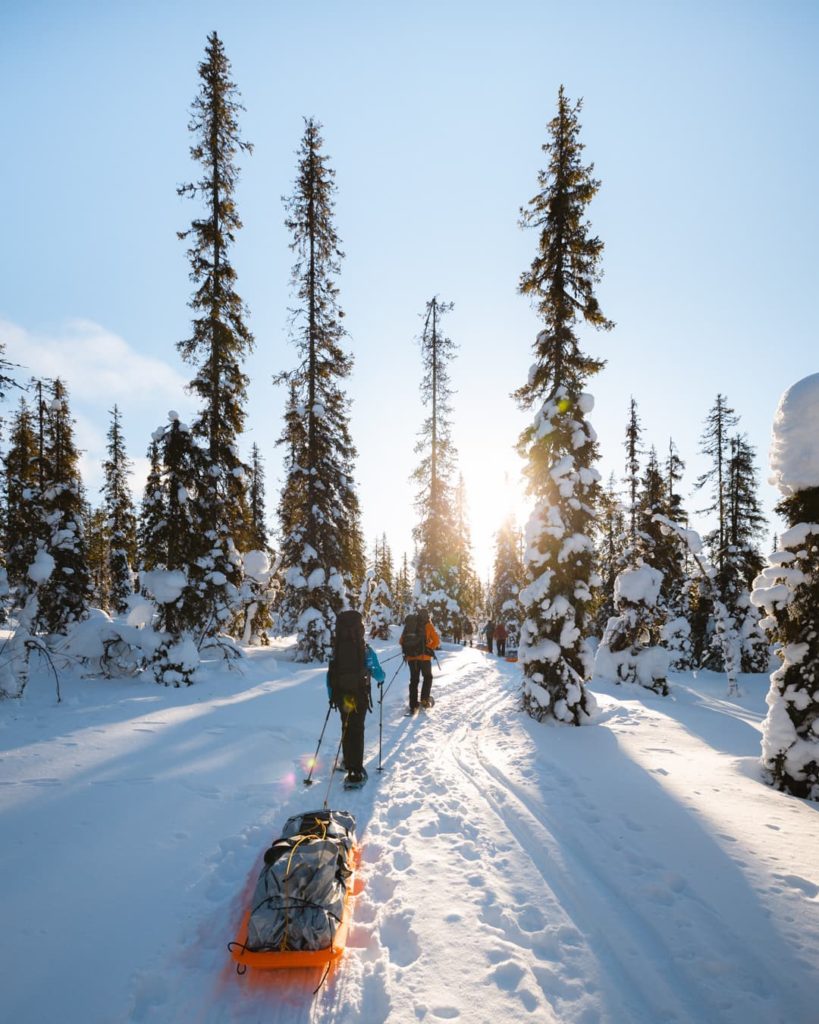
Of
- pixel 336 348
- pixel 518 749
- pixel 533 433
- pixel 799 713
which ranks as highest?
pixel 336 348

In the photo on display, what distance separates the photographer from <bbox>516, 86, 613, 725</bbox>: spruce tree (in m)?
10.6

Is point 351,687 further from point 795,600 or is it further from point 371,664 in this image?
point 795,600

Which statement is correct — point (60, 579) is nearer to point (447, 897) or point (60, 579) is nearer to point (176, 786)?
point (176, 786)

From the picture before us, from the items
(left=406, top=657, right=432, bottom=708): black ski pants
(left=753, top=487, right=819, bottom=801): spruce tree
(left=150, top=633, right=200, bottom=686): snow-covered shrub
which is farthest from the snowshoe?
(left=150, top=633, right=200, bottom=686): snow-covered shrub

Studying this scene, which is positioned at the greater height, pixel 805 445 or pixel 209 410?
pixel 209 410

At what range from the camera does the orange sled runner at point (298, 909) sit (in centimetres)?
324

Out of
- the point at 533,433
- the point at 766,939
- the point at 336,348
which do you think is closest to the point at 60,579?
the point at 336,348

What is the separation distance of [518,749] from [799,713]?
4262mm

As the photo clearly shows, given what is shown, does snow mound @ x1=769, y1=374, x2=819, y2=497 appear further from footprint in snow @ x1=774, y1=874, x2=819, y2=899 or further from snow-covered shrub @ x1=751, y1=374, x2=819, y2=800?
footprint in snow @ x1=774, y1=874, x2=819, y2=899

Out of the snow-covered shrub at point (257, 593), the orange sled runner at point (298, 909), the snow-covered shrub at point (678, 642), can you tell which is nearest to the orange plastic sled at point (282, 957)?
the orange sled runner at point (298, 909)

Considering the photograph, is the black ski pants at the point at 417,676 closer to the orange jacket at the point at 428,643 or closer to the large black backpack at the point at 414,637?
the orange jacket at the point at 428,643

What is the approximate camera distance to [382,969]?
11.3ft

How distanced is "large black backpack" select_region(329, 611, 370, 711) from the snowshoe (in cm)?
89

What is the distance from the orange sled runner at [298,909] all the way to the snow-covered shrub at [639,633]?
14.8 meters
